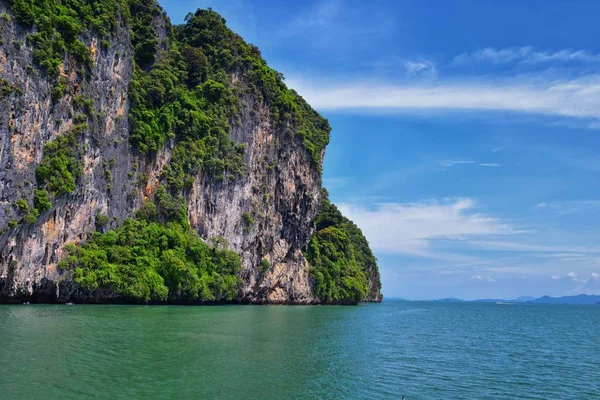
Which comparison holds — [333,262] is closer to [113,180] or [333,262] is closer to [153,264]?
[153,264]

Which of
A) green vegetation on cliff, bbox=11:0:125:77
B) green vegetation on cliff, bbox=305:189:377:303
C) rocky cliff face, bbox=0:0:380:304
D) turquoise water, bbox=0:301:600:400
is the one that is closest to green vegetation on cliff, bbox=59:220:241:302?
rocky cliff face, bbox=0:0:380:304

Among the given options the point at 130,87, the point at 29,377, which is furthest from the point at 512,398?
the point at 130,87

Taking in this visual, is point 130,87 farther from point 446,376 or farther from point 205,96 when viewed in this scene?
point 446,376

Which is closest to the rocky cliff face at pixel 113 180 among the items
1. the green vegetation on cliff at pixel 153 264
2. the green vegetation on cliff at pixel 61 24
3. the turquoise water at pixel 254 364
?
the green vegetation on cliff at pixel 61 24

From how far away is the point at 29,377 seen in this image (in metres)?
14.2

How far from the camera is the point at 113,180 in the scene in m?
46.2

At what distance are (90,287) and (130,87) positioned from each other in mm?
21036

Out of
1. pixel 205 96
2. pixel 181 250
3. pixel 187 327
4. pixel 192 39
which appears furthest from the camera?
pixel 192 39

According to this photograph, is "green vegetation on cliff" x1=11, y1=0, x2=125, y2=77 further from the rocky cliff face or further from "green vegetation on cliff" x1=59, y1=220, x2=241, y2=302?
"green vegetation on cliff" x1=59, y1=220, x2=241, y2=302

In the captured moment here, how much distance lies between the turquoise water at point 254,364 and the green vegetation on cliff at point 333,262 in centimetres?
4423

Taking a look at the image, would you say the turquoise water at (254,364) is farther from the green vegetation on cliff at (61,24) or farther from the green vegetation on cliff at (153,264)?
the green vegetation on cliff at (61,24)

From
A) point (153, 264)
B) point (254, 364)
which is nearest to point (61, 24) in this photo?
point (153, 264)

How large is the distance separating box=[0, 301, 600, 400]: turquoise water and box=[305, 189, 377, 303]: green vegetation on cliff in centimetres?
4423

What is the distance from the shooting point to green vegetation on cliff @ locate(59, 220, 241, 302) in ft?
136
